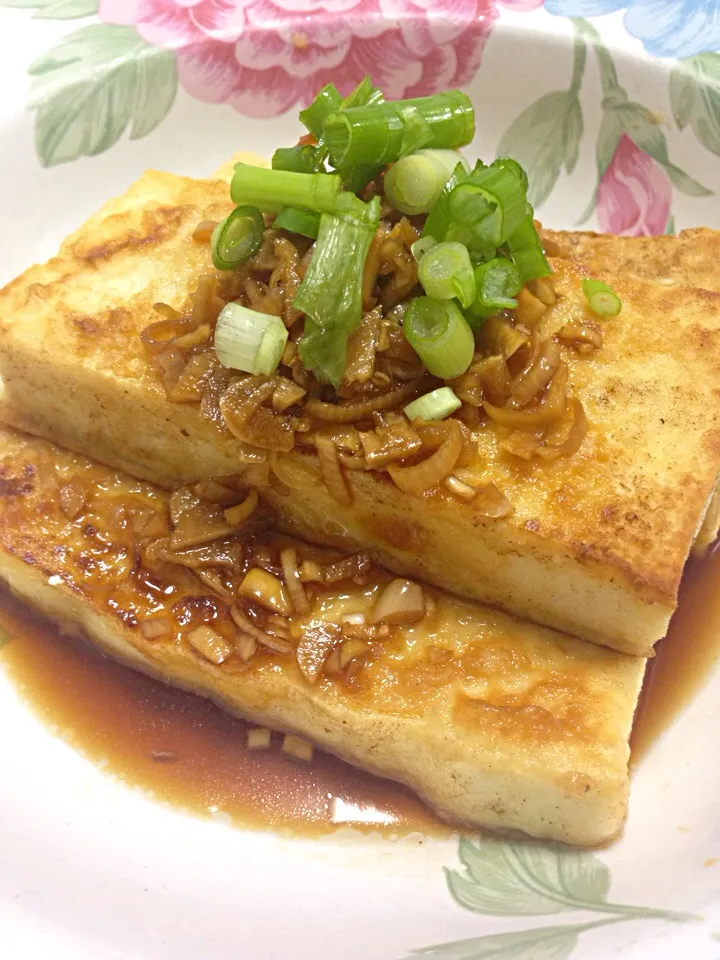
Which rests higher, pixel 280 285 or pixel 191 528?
pixel 280 285

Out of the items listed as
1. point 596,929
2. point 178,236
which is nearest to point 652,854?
point 596,929

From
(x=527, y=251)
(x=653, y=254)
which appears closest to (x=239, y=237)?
(x=527, y=251)

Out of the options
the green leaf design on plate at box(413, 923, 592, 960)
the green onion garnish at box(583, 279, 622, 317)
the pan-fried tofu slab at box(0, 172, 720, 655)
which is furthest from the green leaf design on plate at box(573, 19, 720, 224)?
the green leaf design on plate at box(413, 923, 592, 960)

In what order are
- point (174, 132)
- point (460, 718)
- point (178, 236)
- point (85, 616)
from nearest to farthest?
point (460, 718)
point (85, 616)
point (178, 236)
point (174, 132)

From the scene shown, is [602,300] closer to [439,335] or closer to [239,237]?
[439,335]

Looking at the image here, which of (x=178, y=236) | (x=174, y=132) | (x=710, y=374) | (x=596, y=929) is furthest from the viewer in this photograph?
(x=174, y=132)

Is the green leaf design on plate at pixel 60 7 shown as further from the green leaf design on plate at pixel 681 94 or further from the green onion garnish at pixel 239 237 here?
the green leaf design on plate at pixel 681 94

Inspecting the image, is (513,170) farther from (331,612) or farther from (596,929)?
(596,929)

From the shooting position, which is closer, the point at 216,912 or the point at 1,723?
the point at 216,912
